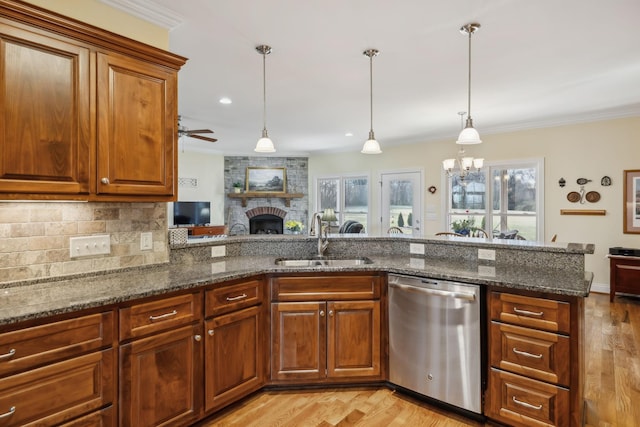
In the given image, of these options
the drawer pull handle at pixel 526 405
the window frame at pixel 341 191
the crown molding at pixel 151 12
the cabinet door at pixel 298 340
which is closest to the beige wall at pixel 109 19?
the crown molding at pixel 151 12

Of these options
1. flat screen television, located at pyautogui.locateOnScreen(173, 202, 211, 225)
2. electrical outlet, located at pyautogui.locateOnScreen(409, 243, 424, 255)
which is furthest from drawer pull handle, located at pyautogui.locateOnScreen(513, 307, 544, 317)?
flat screen television, located at pyautogui.locateOnScreen(173, 202, 211, 225)

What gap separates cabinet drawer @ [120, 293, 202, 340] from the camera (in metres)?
1.73

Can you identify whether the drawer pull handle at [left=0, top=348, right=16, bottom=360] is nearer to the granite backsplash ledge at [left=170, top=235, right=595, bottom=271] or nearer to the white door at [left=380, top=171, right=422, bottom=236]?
the granite backsplash ledge at [left=170, top=235, right=595, bottom=271]

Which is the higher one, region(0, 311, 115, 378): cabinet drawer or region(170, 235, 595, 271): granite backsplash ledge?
region(170, 235, 595, 271): granite backsplash ledge

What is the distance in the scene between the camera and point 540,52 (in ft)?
9.98

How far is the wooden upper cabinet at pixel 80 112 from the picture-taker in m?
1.66

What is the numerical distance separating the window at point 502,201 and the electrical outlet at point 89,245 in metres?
5.08

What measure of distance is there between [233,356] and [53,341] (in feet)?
3.36

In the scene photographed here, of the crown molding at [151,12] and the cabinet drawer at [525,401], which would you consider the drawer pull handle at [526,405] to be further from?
the crown molding at [151,12]

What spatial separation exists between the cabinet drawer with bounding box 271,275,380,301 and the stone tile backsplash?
0.88 metres

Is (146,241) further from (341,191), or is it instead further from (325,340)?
(341,191)

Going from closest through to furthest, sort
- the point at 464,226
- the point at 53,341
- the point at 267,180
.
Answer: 1. the point at 53,341
2. the point at 464,226
3. the point at 267,180

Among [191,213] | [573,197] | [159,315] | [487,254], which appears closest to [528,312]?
[487,254]

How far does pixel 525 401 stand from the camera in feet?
6.54
